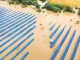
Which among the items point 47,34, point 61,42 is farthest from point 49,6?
point 61,42

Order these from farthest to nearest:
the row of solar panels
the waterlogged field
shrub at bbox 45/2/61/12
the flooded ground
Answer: the waterlogged field → shrub at bbox 45/2/61/12 → the row of solar panels → the flooded ground

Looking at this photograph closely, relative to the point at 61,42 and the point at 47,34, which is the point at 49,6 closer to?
the point at 47,34

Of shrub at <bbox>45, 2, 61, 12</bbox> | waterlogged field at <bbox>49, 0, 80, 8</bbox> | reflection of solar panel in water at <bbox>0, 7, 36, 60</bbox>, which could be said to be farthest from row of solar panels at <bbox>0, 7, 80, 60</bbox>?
waterlogged field at <bbox>49, 0, 80, 8</bbox>

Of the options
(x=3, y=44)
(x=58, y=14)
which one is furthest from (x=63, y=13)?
(x=3, y=44)

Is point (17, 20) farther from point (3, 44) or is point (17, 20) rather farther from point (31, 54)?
point (31, 54)

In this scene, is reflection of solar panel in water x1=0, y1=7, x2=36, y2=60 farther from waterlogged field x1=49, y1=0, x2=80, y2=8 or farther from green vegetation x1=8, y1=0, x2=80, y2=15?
waterlogged field x1=49, y1=0, x2=80, y2=8

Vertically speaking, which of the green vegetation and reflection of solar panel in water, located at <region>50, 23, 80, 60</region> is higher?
the green vegetation

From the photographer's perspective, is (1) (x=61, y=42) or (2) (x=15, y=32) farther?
(2) (x=15, y=32)

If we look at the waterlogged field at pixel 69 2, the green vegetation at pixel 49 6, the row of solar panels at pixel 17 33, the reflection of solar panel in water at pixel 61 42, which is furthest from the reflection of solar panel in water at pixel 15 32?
the waterlogged field at pixel 69 2
